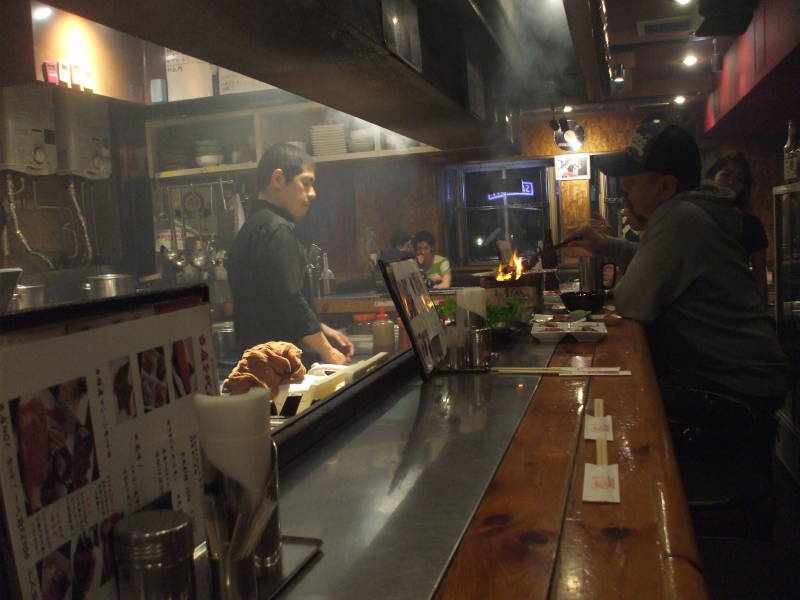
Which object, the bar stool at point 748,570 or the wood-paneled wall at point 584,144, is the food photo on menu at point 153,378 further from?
the wood-paneled wall at point 584,144

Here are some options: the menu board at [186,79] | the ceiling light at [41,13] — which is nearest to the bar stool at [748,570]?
the ceiling light at [41,13]

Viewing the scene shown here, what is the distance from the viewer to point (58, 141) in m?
4.70

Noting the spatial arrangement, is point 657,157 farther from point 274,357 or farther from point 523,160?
point 523,160

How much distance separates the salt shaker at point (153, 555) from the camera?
64cm

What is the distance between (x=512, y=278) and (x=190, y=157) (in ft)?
13.9

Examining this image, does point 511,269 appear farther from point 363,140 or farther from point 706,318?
point 363,140

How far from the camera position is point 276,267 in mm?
3391

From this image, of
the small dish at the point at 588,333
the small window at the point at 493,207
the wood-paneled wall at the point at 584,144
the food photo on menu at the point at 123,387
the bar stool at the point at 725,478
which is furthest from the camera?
the small window at the point at 493,207

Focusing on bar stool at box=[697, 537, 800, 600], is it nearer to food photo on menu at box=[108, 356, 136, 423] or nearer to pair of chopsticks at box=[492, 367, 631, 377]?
pair of chopsticks at box=[492, 367, 631, 377]

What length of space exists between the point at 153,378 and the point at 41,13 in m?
3.86

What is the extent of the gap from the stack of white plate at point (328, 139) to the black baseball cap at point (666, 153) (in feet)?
12.3

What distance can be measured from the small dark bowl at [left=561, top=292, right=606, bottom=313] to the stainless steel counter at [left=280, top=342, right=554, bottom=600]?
1.39 m

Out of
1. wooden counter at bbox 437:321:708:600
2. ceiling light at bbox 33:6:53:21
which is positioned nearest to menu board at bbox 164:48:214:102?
ceiling light at bbox 33:6:53:21

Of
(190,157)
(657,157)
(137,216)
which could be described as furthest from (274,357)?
(190,157)
